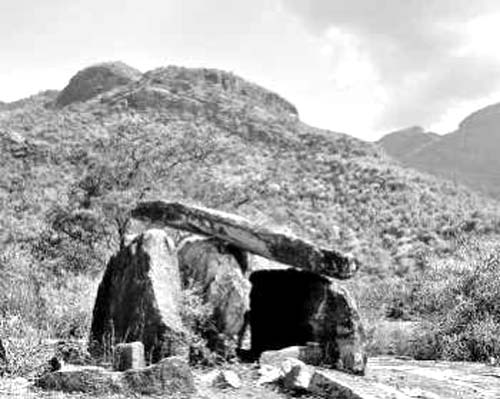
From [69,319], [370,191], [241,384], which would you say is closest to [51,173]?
[370,191]

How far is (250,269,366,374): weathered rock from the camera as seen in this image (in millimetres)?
11008

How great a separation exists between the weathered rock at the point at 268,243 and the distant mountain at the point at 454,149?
13584 cm

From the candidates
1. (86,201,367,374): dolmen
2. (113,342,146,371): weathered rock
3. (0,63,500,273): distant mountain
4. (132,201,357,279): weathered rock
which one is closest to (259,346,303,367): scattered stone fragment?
(86,201,367,374): dolmen

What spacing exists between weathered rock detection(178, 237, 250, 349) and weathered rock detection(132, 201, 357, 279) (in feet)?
0.69

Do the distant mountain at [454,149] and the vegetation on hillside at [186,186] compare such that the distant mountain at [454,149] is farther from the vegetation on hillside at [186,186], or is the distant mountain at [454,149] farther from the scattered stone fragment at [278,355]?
the scattered stone fragment at [278,355]

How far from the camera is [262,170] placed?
4922 cm

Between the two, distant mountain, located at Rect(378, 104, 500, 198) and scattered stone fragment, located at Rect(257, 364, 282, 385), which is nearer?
scattered stone fragment, located at Rect(257, 364, 282, 385)

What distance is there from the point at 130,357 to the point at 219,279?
2.37 m

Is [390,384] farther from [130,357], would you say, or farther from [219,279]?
[130,357]

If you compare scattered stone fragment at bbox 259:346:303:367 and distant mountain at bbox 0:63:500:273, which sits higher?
distant mountain at bbox 0:63:500:273

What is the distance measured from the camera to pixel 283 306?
11.9 metres

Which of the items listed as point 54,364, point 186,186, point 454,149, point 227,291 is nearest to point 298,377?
point 227,291

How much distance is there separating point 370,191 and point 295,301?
129 feet

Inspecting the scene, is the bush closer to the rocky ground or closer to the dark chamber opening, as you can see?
the rocky ground
